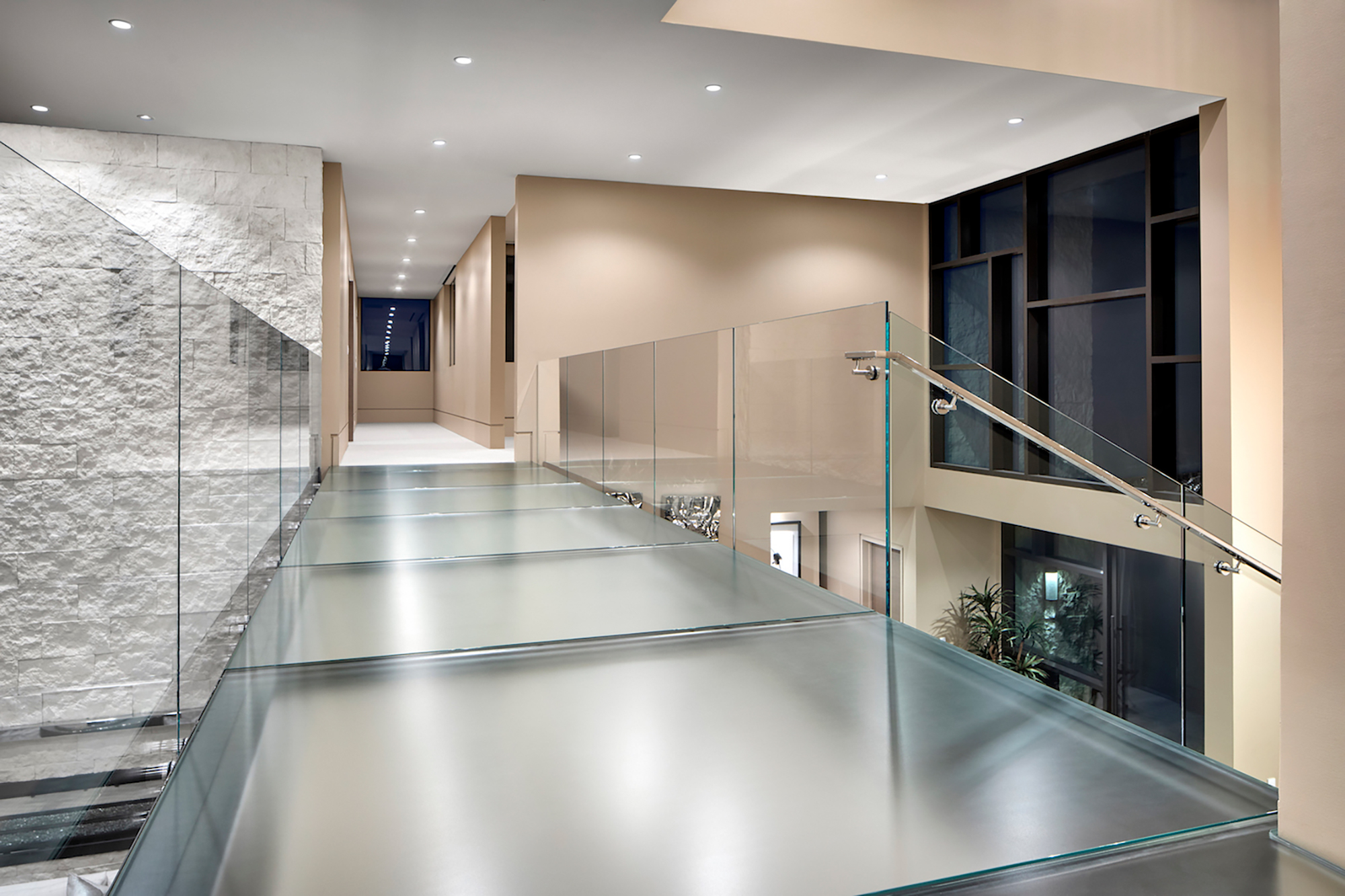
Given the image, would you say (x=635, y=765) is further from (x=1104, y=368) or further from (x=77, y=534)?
(x=1104, y=368)

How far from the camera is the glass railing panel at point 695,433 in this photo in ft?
11.5

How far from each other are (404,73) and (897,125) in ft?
11.1

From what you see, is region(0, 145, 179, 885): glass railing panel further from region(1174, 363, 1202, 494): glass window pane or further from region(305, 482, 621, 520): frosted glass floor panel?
region(1174, 363, 1202, 494): glass window pane

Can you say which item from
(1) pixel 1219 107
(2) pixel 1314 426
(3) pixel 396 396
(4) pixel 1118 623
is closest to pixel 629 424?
(2) pixel 1314 426

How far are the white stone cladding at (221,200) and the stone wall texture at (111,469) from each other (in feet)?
12.6

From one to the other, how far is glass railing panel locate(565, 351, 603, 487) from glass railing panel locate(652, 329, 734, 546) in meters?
0.99

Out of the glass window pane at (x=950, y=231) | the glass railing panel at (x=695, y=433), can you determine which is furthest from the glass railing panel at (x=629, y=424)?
the glass window pane at (x=950, y=231)

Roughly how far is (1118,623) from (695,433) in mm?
4582

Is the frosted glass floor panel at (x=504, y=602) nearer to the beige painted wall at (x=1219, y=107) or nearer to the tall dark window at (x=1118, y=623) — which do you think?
the tall dark window at (x=1118, y=623)

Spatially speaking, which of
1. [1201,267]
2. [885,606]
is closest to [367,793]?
[885,606]

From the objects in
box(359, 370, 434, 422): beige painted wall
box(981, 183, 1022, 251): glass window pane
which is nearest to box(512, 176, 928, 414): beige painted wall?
box(981, 183, 1022, 251): glass window pane

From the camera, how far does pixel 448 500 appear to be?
5.04m

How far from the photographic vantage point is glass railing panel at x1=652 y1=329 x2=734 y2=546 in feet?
11.5

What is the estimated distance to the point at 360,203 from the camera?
8.54 metres
